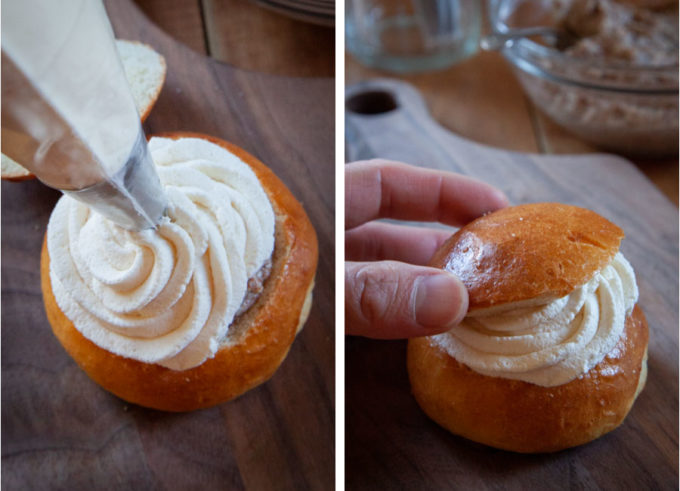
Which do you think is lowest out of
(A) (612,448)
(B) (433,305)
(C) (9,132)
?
(A) (612,448)

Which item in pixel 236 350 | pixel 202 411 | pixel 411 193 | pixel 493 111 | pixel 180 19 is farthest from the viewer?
pixel 493 111

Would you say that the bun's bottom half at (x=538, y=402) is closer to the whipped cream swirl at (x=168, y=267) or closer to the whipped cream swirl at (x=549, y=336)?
the whipped cream swirl at (x=549, y=336)

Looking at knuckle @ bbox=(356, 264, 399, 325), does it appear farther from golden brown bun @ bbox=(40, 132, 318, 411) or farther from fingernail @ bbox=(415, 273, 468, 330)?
golden brown bun @ bbox=(40, 132, 318, 411)

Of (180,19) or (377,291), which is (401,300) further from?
(180,19)

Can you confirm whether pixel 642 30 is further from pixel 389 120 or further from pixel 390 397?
pixel 390 397

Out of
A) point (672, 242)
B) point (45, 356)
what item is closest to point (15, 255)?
point (45, 356)

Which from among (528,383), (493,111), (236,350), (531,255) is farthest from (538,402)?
(493,111)

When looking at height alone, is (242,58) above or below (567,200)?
above

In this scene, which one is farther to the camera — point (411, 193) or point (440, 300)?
point (411, 193)
